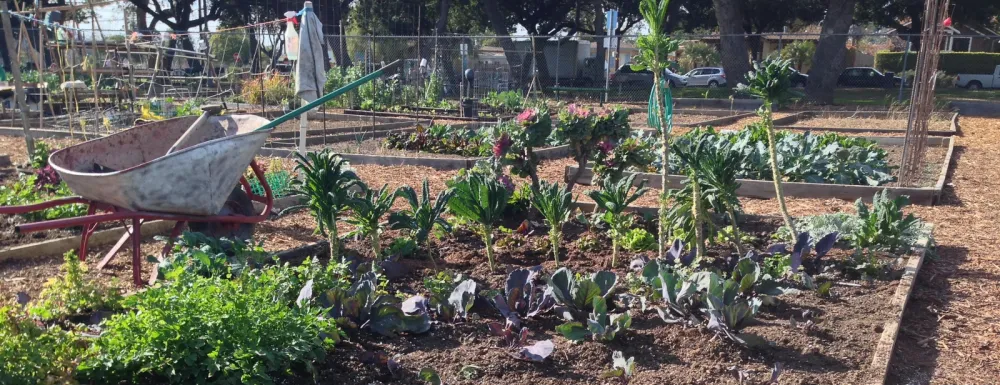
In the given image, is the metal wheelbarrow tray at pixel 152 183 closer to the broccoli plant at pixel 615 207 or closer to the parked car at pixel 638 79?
→ the broccoli plant at pixel 615 207

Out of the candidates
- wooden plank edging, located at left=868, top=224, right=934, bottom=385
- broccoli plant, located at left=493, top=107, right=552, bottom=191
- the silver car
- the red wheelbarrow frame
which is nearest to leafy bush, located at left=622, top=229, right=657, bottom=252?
broccoli plant, located at left=493, top=107, right=552, bottom=191

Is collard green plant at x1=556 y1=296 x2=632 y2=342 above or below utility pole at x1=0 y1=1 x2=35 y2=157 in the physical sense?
below

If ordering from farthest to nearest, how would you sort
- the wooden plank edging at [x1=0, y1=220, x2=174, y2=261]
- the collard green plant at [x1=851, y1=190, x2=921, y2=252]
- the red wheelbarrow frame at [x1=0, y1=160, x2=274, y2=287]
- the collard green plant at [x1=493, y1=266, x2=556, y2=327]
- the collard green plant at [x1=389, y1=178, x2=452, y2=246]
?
the wooden plank edging at [x1=0, y1=220, x2=174, y2=261] < the collard green plant at [x1=851, y1=190, x2=921, y2=252] < the collard green plant at [x1=389, y1=178, x2=452, y2=246] < the red wheelbarrow frame at [x1=0, y1=160, x2=274, y2=287] < the collard green plant at [x1=493, y1=266, x2=556, y2=327]

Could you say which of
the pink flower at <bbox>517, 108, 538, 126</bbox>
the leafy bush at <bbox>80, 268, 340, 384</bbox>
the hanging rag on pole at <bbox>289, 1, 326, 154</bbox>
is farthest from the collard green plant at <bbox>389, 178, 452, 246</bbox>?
the hanging rag on pole at <bbox>289, 1, 326, 154</bbox>

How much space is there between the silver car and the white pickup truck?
10.1 meters

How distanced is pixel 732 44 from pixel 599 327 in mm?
24623

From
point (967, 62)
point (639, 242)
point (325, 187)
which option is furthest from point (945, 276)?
point (967, 62)

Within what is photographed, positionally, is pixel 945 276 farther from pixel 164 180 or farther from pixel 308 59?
pixel 308 59

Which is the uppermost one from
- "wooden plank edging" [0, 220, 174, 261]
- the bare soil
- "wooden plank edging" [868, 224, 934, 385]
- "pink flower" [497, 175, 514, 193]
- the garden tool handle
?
the garden tool handle

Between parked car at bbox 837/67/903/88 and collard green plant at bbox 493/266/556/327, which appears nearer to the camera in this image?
collard green plant at bbox 493/266/556/327

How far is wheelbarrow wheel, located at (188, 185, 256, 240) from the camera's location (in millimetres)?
5039

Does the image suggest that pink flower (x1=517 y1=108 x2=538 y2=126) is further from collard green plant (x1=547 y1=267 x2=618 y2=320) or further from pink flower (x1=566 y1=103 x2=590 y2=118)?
collard green plant (x1=547 y1=267 x2=618 y2=320)

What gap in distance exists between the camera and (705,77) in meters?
37.9

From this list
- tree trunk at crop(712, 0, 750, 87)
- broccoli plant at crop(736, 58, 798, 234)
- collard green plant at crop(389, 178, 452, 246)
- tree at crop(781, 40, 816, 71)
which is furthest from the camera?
tree at crop(781, 40, 816, 71)
